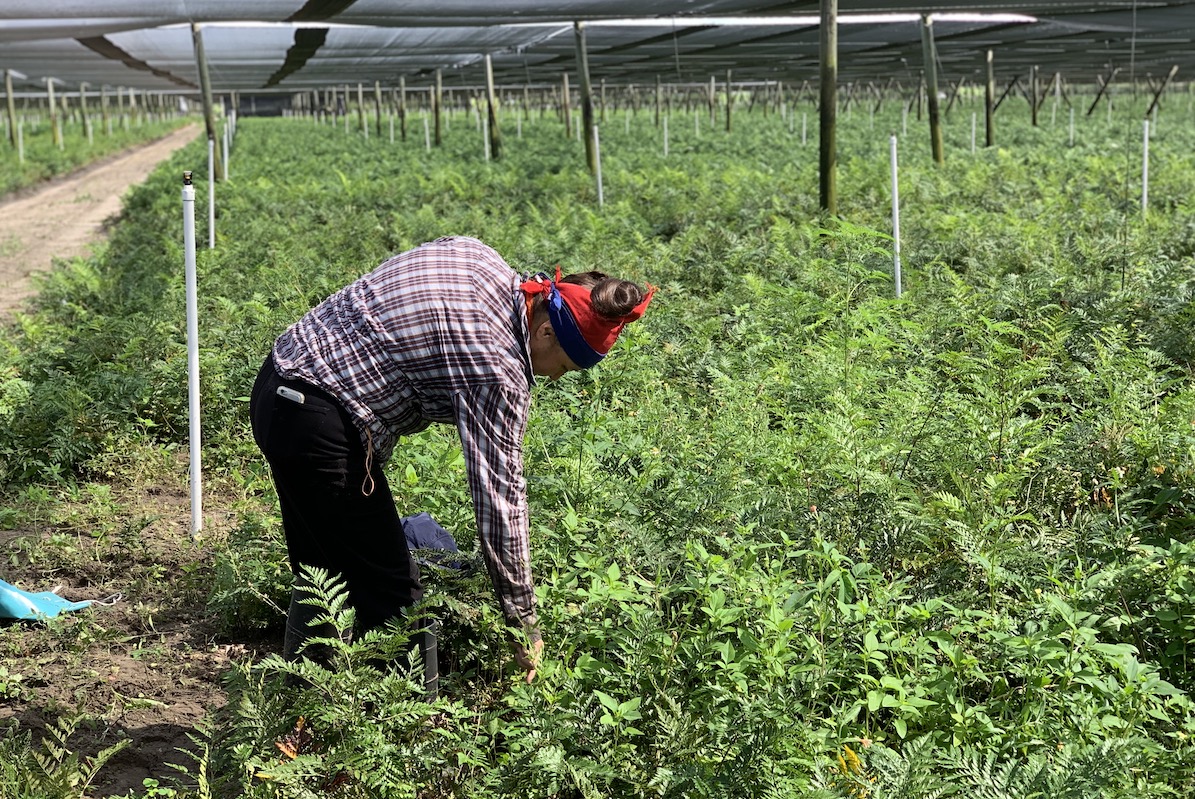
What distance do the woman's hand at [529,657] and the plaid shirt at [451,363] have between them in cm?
8

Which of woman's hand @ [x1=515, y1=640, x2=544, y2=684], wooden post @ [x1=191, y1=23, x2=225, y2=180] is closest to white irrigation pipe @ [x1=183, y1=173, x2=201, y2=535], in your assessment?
woman's hand @ [x1=515, y1=640, x2=544, y2=684]

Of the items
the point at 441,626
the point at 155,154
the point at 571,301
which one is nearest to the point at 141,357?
the point at 441,626

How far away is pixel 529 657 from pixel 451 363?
36.6 inches

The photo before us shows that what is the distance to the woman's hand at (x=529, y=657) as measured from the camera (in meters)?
3.27

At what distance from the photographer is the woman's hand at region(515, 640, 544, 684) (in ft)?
10.7

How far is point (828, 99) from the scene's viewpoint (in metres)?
10.8

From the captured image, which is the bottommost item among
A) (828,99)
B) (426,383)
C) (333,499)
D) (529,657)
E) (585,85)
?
(529,657)

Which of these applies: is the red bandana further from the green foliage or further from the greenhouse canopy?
the greenhouse canopy

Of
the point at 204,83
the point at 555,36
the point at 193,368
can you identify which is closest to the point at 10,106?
the point at 204,83

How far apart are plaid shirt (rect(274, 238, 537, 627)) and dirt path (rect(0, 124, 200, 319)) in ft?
26.7

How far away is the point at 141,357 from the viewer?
7570mm

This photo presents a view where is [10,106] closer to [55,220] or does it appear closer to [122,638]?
[55,220]

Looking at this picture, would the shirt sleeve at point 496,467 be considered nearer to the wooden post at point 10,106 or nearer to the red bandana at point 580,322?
the red bandana at point 580,322

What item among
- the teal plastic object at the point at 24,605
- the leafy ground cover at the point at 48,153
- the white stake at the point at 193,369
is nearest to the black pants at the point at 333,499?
the teal plastic object at the point at 24,605
